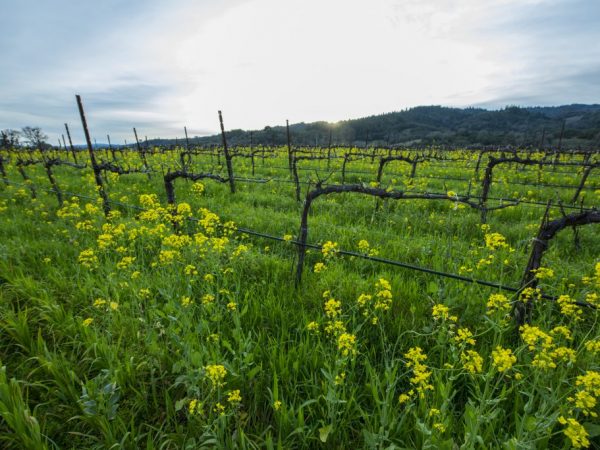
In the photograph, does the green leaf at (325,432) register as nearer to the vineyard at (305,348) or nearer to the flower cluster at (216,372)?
A: the vineyard at (305,348)

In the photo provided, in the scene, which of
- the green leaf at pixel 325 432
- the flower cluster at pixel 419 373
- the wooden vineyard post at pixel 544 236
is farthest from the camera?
the wooden vineyard post at pixel 544 236

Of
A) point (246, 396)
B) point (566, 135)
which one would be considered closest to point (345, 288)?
point (246, 396)

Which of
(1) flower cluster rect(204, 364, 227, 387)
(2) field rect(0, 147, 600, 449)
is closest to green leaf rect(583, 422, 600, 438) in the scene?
(2) field rect(0, 147, 600, 449)

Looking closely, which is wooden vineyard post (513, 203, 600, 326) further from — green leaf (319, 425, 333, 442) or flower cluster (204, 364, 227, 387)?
flower cluster (204, 364, 227, 387)

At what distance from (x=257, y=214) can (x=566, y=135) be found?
97502mm

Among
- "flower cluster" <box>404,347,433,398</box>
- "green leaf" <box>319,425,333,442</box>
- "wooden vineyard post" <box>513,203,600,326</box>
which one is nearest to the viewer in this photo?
"flower cluster" <box>404,347,433,398</box>

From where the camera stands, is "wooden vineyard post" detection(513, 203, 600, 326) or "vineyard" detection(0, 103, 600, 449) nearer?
"vineyard" detection(0, 103, 600, 449)

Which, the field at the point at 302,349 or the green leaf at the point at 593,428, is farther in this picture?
the field at the point at 302,349

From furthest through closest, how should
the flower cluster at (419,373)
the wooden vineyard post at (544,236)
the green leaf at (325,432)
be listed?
1. the wooden vineyard post at (544,236)
2. the green leaf at (325,432)
3. the flower cluster at (419,373)

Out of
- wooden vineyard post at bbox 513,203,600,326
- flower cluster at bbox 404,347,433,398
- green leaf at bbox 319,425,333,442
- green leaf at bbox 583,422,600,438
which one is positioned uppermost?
wooden vineyard post at bbox 513,203,600,326

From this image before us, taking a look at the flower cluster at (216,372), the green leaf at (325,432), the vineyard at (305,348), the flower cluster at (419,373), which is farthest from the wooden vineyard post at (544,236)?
the flower cluster at (216,372)

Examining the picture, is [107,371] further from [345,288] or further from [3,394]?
[345,288]

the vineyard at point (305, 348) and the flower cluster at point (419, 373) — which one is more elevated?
the flower cluster at point (419, 373)

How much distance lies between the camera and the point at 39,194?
10.2 m
